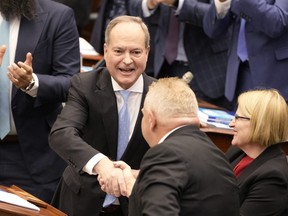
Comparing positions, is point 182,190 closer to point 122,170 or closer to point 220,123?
point 122,170

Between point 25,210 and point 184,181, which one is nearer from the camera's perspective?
point 184,181

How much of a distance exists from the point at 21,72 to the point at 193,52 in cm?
192

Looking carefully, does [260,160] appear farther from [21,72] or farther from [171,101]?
[21,72]

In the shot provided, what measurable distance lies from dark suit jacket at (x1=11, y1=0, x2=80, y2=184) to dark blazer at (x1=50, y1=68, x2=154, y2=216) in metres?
0.51

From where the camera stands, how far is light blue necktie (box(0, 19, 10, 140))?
421cm

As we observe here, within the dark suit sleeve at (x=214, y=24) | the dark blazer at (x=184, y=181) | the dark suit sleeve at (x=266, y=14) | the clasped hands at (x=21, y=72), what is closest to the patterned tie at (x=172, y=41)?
the dark suit sleeve at (x=214, y=24)

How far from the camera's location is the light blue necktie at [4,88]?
4.21 metres

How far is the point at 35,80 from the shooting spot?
4055 mm

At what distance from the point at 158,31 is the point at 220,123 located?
4.13 ft

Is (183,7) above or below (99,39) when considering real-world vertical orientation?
above

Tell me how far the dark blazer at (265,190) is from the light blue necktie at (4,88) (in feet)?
4.40

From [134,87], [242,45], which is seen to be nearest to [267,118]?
[134,87]

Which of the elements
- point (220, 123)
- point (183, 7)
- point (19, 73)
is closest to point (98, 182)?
point (19, 73)

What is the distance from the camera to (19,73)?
389 centimetres
